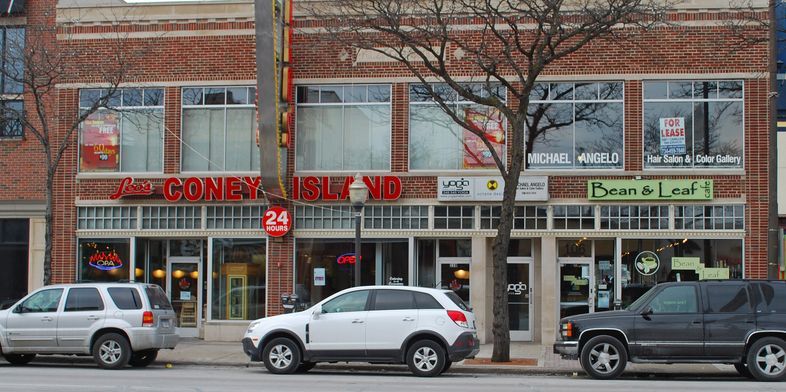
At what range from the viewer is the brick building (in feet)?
69.9

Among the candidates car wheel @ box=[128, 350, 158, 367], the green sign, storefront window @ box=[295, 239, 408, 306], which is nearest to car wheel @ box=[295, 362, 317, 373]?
car wheel @ box=[128, 350, 158, 367]

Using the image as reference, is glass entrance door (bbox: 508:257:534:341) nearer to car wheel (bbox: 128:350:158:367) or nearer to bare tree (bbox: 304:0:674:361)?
bare tree (bbox: 304:0:674:361)

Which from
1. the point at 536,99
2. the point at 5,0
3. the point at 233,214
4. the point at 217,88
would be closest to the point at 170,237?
the point at 233,214

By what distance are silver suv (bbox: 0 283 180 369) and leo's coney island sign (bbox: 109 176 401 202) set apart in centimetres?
526

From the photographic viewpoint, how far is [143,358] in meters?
18.3

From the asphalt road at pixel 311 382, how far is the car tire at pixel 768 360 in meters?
0.27

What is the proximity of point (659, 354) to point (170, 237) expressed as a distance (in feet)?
41.6

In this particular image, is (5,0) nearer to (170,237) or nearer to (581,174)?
(170,237)

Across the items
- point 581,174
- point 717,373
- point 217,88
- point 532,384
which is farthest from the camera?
point 217,88

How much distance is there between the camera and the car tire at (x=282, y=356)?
16.3 meters

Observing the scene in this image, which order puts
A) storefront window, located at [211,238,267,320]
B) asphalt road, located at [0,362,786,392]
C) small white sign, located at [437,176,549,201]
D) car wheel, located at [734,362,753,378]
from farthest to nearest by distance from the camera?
1. storefront window, located at [211,238,267,320]
2. small white sign, located at [437,176,549,201]
3. car wheel, located at [734,362,753,378]
4. asphalt road, located at [0,362,786,392]

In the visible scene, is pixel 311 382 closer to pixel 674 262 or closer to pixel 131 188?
pixel 131 188

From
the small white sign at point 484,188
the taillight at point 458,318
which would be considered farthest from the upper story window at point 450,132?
the taillight at point 458,318

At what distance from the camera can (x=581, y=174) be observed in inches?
849
